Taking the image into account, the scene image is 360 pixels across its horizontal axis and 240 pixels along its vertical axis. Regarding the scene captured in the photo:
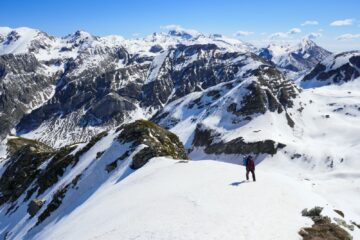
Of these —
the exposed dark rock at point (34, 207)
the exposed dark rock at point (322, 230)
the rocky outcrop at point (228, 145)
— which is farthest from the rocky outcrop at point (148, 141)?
the rocky outcrop at point (228, 145)

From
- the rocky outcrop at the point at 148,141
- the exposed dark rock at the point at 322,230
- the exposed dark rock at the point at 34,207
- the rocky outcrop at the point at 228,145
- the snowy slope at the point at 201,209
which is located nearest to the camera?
the snowy slope at the point at 201,209

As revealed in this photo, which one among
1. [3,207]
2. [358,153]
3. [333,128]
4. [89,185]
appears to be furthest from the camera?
[333,128]

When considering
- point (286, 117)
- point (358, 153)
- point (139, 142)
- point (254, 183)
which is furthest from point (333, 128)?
point (254, 183)

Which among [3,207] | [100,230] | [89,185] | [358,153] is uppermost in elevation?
[100,230]

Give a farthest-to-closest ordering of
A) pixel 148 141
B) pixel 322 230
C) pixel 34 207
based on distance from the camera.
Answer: pixel 148 141 < pixel 34 207 < pixel 322 230

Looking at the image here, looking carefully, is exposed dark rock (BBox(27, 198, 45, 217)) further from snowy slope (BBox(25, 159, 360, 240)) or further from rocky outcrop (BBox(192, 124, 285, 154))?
rocky outcrop (BBox(192, 124, 285, 154))

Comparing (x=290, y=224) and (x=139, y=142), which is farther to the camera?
(x=139, y=142)

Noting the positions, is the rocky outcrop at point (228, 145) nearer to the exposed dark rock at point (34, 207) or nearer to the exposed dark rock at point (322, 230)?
the exposed dark rock at point (34, 207)

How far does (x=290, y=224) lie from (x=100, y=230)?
52.6 feet

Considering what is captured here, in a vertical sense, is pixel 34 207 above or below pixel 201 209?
below

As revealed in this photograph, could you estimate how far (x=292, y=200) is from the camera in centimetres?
3491

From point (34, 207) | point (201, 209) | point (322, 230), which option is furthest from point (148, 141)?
point (322, 230)

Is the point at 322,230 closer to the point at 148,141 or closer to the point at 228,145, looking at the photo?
the point at 148,141

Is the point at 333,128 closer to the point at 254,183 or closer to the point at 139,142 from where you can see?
the point at 139,142
